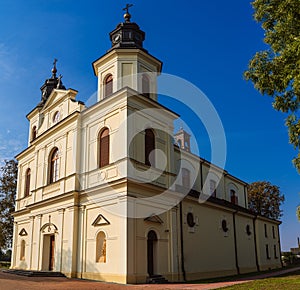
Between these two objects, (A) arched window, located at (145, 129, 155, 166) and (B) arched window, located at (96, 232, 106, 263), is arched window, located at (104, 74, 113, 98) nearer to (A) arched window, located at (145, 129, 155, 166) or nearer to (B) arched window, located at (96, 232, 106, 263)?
(A) arched window, located at (145, 129, 155, 166)

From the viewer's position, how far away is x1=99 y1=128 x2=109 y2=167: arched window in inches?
722

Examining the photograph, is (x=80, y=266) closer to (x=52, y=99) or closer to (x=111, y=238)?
(x=111, y=238)

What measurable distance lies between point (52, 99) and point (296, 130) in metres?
17.7

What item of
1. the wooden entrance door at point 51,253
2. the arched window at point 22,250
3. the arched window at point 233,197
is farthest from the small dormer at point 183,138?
the arched window at point 22,250

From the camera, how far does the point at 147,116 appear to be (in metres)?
18.8

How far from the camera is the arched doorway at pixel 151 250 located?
55.3 feet

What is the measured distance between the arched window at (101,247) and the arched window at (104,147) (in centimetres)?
362

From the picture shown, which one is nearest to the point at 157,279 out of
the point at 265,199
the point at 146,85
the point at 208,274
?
the point at 208,274

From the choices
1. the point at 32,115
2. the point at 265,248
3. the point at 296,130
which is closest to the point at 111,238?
the point at 296,130

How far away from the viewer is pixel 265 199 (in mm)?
44844

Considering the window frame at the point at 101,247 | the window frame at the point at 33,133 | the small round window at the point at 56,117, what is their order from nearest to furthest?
the window frame at the point at 101,247
the small round window at the point at 56,117
the window frame at the point at 33,133

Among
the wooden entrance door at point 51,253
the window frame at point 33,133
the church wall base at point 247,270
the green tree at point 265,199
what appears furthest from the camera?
the green tree at point 265,199

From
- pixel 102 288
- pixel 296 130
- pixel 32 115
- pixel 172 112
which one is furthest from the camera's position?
pixel 32 115

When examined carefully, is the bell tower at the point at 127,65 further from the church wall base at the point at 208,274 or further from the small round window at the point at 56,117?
the church wall base at the point at 208,274
